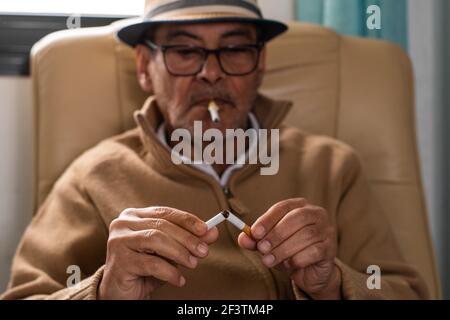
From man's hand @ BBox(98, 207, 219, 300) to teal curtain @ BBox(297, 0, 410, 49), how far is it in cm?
47

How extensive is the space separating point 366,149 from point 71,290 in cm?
52

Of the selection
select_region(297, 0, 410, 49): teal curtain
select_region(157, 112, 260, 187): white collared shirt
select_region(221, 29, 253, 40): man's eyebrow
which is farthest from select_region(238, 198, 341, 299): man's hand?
select_region(297, 0, 410, 49): teal curtain

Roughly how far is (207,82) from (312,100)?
32 cm

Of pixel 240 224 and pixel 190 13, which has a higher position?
pixel 190 13

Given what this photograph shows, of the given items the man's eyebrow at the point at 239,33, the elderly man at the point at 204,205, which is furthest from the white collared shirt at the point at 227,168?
the man's eyebrow at the point at 239,33

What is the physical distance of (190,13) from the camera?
32.7 inches

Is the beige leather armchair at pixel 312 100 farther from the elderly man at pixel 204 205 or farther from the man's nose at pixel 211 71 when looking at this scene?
the man's nose at pixel 211 71

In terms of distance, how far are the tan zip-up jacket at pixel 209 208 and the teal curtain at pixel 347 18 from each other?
0.58ft

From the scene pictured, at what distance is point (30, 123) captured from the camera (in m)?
1.11

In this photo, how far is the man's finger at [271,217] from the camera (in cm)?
63

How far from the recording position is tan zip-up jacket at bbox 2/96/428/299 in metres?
0.77

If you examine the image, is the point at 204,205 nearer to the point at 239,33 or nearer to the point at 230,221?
the point at 230,221

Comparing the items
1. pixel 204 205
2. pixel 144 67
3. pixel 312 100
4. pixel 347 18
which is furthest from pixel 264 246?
pixel 347 18

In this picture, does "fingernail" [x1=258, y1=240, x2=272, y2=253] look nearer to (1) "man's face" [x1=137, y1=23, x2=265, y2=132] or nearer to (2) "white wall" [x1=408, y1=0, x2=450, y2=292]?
(1) "man's face" [x1=137, y1=23, x2=265, y2=132]
